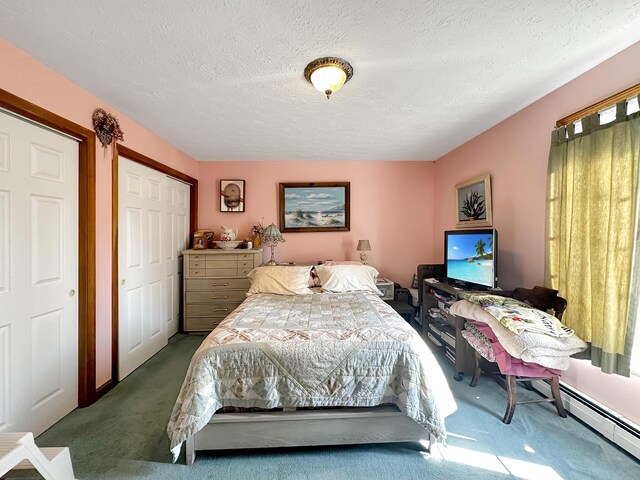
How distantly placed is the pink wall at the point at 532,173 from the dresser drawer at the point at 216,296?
9.82 feet

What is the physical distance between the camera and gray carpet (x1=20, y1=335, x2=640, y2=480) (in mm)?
1388

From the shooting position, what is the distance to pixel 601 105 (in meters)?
1.60

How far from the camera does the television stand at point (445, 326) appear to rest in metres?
2.26

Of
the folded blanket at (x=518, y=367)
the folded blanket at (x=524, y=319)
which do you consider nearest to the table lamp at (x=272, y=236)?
the folded blanket at (x=524, y=319)

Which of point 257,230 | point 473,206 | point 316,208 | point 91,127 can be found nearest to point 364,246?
point 316,208

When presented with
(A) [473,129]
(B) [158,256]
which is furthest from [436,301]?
(B) [158,256]

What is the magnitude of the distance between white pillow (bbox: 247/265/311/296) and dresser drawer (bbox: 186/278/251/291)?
49 centimetres

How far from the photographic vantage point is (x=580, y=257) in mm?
1684

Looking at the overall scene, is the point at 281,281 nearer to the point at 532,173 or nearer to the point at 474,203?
the point at 474,203

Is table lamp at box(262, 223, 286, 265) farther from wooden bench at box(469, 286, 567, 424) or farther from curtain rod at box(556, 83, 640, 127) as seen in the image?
curtain rod at box(556, 83, 640, 127)

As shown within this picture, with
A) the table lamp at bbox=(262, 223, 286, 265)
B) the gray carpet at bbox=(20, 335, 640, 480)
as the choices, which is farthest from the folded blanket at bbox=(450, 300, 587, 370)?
the table lamp at bbox=(262, 223, 286, 265)

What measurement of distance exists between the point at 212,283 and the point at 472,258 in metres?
3.03

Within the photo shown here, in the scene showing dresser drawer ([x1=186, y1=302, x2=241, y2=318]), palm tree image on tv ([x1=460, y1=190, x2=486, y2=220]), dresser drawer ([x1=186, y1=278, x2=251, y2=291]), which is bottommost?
dresser drawer ([x1=186, y1=302, x2=241, y2=318])

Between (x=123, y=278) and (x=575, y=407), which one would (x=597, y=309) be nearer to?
(x=575, y=407)
